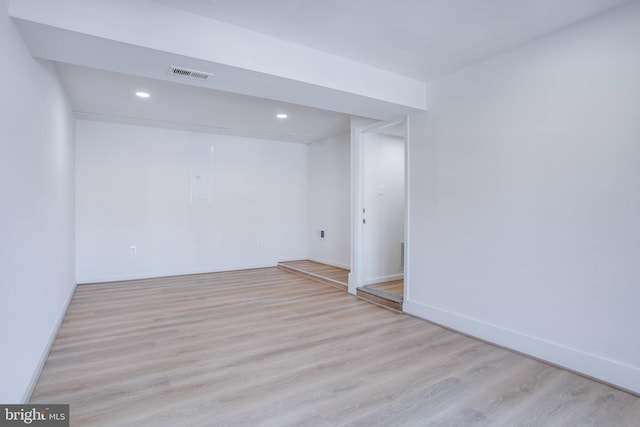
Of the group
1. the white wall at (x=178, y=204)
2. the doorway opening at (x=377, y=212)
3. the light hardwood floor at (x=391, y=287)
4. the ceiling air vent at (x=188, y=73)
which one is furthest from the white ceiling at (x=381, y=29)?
the light hardwood floor at (x=391, y=287)

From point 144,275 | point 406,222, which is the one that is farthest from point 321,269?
point 144,275

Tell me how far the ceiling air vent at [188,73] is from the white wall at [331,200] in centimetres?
345

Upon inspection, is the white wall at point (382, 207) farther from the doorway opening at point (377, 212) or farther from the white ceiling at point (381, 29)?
the white ceiling at point (381, 29)

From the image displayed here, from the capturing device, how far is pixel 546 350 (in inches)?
97.4

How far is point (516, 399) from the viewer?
1986 mm

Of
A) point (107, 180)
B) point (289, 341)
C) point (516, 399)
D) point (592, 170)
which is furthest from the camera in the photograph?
point (107, 180)

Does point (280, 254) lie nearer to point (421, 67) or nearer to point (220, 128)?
point (220, 128)

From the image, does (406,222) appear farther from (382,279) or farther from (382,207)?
(382,279)

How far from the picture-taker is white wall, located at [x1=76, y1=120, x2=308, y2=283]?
16.2 feet

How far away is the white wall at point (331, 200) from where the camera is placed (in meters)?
5.71

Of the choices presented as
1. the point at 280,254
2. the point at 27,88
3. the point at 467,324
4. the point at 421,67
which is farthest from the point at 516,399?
the point at 280,254

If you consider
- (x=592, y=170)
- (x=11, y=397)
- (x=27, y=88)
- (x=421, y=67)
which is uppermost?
(x=421, y=67)

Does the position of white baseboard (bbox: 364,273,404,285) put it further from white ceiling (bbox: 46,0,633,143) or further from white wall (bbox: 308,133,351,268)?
white ceiling (bbox: 46,0,633,143)

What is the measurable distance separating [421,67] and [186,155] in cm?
409
